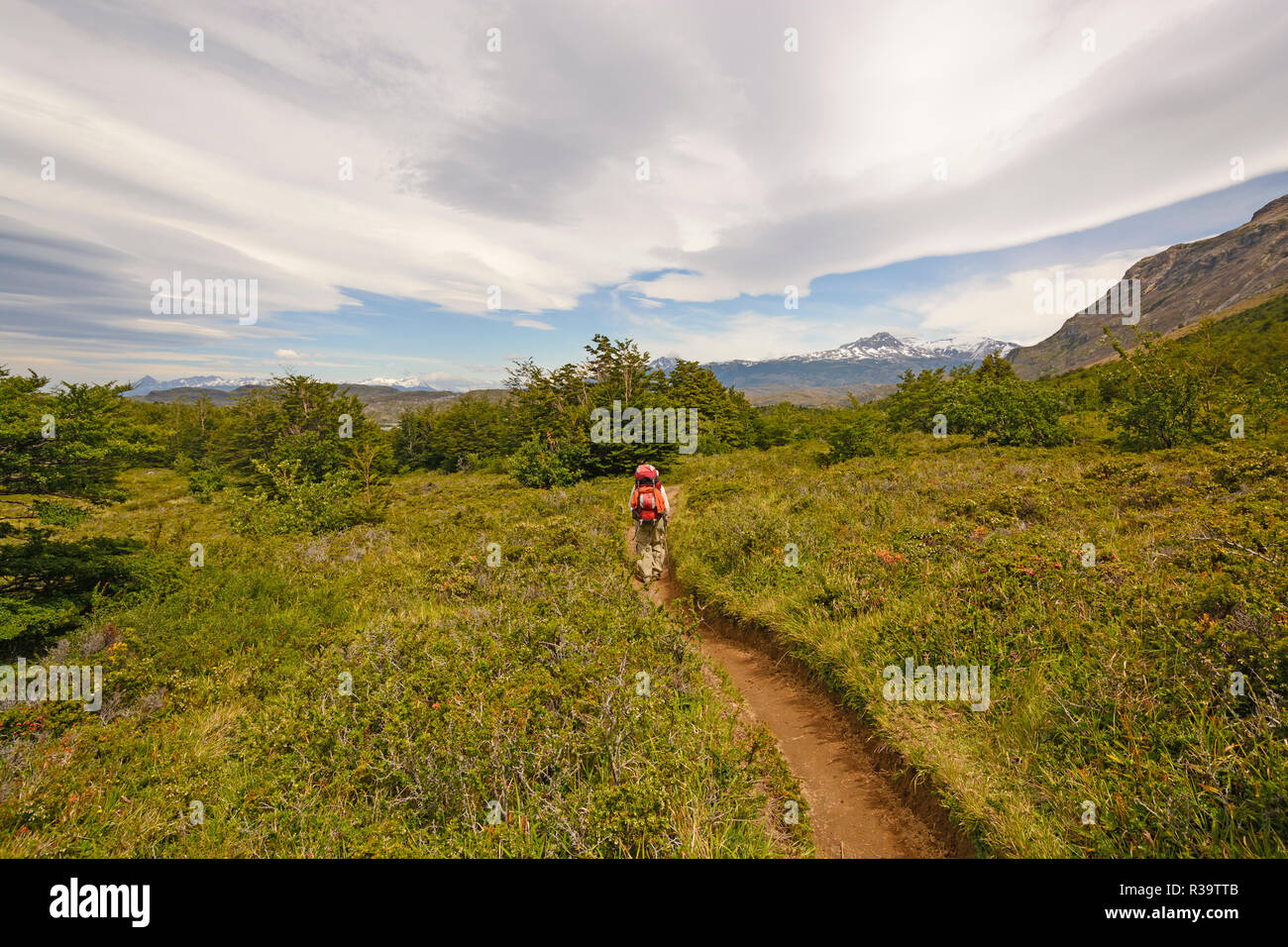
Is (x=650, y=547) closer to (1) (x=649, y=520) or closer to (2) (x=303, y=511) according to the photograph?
(1) (x=649, y=520)

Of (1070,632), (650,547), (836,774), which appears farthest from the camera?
(650,547)

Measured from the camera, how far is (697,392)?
4397 centimetres

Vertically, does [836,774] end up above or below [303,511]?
below

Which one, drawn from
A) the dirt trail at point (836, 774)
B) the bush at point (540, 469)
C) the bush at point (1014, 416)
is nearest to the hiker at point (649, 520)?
the dirt trail at point (836, 774)

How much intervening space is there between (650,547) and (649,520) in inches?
27.5

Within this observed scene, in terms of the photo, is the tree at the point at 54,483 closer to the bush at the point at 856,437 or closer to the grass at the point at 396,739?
the grass at the point at 396,739

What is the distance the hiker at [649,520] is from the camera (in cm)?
1010

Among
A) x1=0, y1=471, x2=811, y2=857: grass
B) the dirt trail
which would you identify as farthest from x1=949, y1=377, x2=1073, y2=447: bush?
x1=0, y1=471, x2=811, y2=857: grass

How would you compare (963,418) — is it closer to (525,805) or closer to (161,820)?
(525,805)

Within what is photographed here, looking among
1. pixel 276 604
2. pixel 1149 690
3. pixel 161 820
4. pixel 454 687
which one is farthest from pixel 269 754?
pixel 1149 690

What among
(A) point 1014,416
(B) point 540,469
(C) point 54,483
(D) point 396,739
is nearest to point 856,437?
(A) point 1014,416

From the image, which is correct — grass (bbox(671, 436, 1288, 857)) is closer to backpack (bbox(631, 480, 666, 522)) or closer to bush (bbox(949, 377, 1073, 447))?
backpack (bbox(631, 480, 666, 522))

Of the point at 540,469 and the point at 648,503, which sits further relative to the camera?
the point at 540,469

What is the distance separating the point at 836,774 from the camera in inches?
191
